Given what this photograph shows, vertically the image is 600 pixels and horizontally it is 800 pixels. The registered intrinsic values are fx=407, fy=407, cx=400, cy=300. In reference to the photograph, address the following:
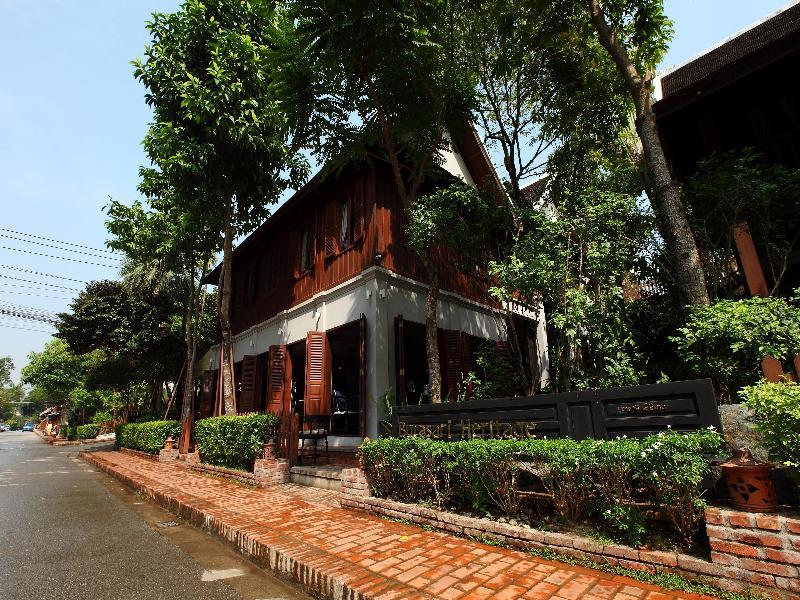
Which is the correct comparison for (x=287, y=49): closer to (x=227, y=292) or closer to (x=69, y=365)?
(x=227, y=292)

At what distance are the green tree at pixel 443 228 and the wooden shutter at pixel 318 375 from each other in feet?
10.7

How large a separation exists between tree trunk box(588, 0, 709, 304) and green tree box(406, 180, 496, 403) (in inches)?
97.7

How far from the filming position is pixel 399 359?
8.63 metres

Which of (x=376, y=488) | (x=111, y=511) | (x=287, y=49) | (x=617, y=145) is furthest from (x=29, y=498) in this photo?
(x=617, y=145)

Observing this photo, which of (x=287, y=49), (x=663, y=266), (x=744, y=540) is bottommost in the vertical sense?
(x=744, y=540)

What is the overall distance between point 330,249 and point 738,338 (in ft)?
27.6

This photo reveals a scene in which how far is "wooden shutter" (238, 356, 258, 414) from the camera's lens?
12188 mm

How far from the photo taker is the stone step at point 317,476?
23.0 ft

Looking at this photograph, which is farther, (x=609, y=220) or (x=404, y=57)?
(x=404, y=57)

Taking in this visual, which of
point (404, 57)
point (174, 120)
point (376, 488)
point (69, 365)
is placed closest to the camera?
point (376, 488)

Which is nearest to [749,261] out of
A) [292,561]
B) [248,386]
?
[292,561]

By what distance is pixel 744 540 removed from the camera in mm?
2756

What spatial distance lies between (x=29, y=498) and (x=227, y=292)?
19.5 feet

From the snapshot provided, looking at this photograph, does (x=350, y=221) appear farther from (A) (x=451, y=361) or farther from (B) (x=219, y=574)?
(B) (x=219, y=574)
